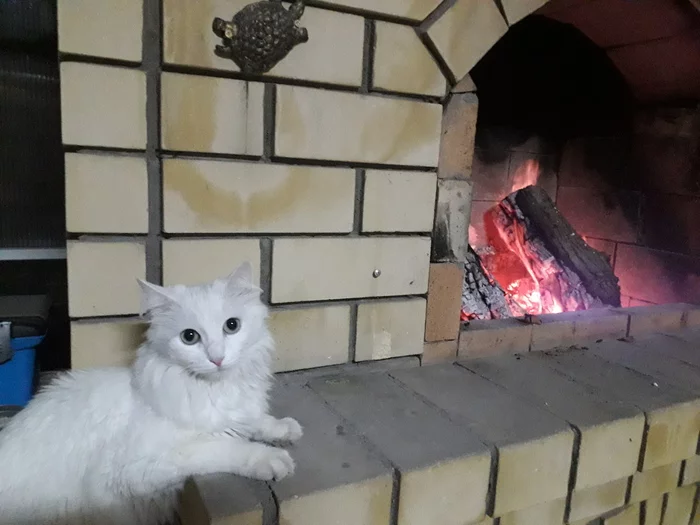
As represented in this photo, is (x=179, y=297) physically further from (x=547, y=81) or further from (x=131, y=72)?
(x=547, y=81)

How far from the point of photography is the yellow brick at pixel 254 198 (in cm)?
101

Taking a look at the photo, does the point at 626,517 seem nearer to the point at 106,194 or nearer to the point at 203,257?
the point at 203,257

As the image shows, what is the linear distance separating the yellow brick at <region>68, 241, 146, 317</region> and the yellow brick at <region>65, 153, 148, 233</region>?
3 centimetres

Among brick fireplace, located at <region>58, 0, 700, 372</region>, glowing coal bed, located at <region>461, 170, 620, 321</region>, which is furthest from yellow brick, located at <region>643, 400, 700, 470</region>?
glowing coal bed, located at <region>461, 170, 620, 321</region>

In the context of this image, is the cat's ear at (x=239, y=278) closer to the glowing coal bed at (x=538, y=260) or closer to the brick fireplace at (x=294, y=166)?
the brick fireplace at (x=294, y=166)

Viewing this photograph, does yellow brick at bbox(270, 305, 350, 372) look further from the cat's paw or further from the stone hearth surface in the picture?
the cat's paw

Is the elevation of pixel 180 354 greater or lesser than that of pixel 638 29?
lesser

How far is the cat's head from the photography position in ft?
2.61

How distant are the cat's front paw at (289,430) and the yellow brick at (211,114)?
52 cm

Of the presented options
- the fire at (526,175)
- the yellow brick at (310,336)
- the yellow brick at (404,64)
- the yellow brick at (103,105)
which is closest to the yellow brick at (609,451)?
the yellow brick at (310,336)

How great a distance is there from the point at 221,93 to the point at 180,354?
50 centimetres

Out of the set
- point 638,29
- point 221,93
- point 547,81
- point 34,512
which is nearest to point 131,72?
point 221,93

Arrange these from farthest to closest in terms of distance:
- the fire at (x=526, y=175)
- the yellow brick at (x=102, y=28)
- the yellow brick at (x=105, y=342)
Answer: the fire at (x=526, y=175) < the yellow brick at (x=105, y=342) < the yellow brick at (x=102, y=28)

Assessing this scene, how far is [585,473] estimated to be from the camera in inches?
41.4
